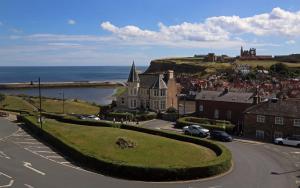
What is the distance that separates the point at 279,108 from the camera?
57.8 metres

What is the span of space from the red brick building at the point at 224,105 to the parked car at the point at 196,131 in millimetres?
8039

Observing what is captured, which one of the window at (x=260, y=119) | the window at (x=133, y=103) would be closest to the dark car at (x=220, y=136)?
the window at (x=260, y=119)

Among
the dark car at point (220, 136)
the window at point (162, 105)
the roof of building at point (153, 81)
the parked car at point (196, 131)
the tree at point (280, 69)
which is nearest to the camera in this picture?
the dark car at point (220, 136)

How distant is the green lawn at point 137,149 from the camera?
3944 centimetres

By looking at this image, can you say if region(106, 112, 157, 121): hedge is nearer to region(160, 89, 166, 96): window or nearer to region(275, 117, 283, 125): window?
region(160, 89, 166, 96): window

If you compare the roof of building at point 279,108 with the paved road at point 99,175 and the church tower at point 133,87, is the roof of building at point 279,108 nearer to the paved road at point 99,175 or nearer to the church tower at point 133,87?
the paved road at point 99,175

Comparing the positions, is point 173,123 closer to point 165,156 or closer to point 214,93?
point 214,93

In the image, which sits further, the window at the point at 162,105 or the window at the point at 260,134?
the window at the point at 162,105

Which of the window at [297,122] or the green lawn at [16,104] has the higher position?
the window at [297,122]

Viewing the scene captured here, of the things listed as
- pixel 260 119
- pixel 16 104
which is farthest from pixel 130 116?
pixel 16 104

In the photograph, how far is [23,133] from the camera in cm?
5981

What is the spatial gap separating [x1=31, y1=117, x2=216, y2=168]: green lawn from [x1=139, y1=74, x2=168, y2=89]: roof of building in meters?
26.5

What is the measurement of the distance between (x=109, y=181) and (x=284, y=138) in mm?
27983

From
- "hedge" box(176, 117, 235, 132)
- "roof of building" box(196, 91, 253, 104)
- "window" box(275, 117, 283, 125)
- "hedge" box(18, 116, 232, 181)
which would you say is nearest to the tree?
"roof of building" box(196, 91, 253, 104)
